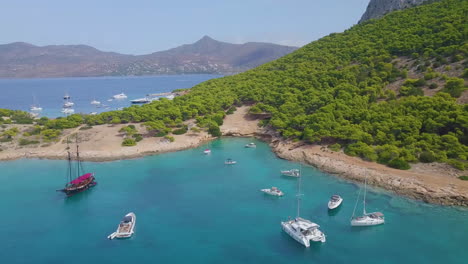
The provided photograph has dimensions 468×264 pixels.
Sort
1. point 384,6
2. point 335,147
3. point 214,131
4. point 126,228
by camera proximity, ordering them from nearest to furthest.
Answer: point 126,228 < point 335,147 < point 214,131 < point 384,6

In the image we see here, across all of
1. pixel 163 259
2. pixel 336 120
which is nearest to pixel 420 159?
pixel 336 120

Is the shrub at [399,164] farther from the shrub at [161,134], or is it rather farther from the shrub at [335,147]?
the shrub at [161,134]

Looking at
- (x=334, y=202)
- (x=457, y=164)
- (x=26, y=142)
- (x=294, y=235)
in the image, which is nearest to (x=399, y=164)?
(x=457, y=164)

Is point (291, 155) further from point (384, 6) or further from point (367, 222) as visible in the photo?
point (384, 6)

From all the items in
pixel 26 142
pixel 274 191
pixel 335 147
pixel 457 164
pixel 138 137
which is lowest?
pixel 26 142

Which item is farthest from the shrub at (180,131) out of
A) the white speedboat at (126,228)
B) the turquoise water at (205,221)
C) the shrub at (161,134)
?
the white speedboat at (126,228)

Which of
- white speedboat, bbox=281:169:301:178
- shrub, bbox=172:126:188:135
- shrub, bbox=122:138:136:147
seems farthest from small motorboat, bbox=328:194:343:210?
shrub, bbox=122:138:136:147
